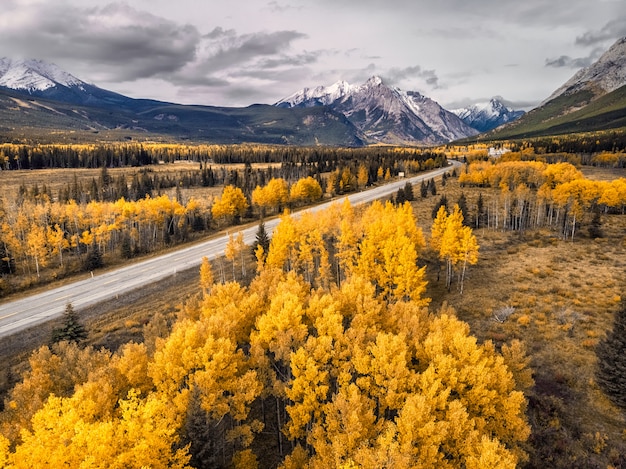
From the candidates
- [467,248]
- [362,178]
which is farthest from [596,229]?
[362,178]

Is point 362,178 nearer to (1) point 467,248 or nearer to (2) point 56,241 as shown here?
(1) point 467,248

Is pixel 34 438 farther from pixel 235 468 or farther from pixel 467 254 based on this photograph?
pixel 467 254

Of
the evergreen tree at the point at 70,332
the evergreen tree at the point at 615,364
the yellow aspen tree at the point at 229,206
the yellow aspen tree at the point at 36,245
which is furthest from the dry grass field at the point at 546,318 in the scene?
the yellow aspen tree at the point at 229,206

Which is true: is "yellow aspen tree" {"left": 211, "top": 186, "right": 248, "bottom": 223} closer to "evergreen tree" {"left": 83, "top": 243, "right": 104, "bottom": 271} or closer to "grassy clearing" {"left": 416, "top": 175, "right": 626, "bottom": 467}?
"evergreen tree" {"left": 83, "top": 243, "right": 104, "bottom": 271}

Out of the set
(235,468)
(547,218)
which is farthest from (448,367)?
(547,218)

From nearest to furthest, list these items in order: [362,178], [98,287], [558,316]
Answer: [558,316]
[98,287]
[362,178]

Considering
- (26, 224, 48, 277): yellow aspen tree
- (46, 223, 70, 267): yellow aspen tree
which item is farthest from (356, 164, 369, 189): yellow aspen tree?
(26, 224, 48, 277): yellow aspen tree

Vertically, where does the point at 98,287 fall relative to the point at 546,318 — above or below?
below

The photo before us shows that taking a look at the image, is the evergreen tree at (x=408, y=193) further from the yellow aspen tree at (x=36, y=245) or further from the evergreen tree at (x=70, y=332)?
the evergreen tree at (x=70, y=332)
